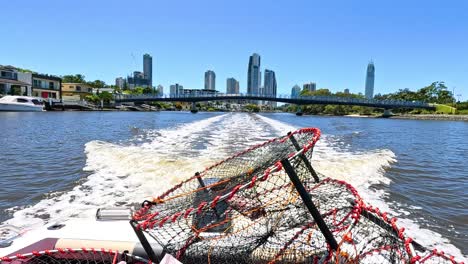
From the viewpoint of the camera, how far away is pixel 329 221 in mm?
3824

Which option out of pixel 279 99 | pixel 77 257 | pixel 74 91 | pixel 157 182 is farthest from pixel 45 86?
pixel 77 257

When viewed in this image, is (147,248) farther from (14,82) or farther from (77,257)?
(14,82)

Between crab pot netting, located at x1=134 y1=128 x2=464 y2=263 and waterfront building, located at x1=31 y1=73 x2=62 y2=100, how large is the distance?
8818 centimetres

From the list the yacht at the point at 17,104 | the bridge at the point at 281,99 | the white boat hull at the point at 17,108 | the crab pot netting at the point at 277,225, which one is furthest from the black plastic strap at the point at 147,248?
the bridge at the point at 281,99

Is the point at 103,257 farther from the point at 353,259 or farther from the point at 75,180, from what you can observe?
the point at 75,180

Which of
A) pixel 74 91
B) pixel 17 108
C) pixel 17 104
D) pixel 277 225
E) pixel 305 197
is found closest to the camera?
pixel 305 197

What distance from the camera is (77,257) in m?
3.47

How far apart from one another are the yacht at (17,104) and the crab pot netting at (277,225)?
69.0 m

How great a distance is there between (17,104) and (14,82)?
14202 mm

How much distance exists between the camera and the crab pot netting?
125 inches

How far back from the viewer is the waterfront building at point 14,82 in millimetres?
67062

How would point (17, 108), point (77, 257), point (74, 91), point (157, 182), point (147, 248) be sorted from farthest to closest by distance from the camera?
1. point (74, 91)
2. point (17, 108)
3. point (157, 182)
4. point (77, 257)
5. point (147, 248)

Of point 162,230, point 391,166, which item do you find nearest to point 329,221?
point 162,230

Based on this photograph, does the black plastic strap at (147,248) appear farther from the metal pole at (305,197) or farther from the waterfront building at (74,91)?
the waterfront building at (74,91)
